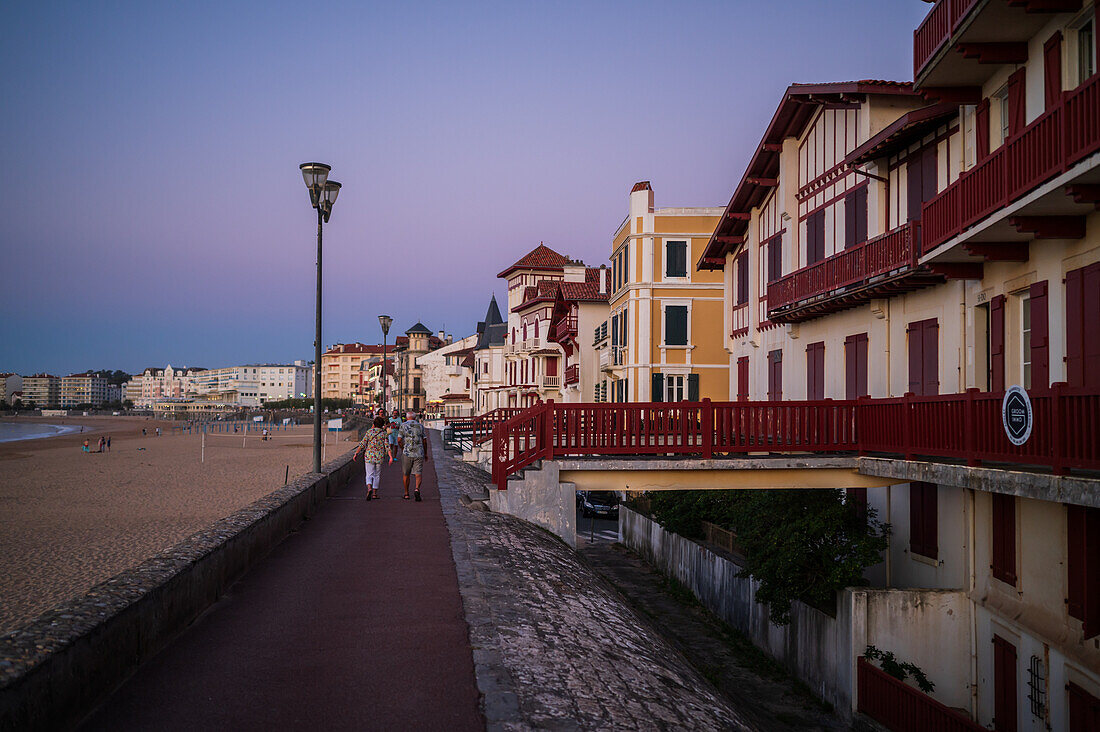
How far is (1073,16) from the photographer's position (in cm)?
1128

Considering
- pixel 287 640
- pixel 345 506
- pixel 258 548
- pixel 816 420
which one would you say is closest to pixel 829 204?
pixel 816 420

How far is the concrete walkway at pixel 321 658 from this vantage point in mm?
6078

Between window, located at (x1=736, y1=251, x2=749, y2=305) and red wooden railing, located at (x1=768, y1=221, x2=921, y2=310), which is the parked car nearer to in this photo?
window, located at (x1=736, y1=251, x2=749, y2=305)

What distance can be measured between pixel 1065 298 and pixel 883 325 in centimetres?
592

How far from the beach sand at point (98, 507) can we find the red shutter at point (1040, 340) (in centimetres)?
1543

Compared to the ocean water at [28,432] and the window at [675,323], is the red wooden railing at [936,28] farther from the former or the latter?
Answer: the ocean water at [28,432]

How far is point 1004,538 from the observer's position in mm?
12422

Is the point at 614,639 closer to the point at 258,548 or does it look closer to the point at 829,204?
the point at 258,548

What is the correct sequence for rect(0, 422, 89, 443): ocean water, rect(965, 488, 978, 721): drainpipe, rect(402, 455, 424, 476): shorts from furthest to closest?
rect(0, 422, 89, 443): ocean water < rect(402, 455, 424, 476): shorts < rect(965, 488, 978, 721): drainpipe

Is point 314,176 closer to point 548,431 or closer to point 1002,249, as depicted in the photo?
point 548,431

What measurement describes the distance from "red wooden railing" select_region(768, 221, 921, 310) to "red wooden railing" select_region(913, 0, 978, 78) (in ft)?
9.10

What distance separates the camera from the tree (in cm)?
1384

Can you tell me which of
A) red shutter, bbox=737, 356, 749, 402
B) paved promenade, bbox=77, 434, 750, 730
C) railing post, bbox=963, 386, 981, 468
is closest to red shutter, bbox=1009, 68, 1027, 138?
railing post, bbox=963, 386, 981, 468

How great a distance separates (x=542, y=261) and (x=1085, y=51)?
62.2 metres
